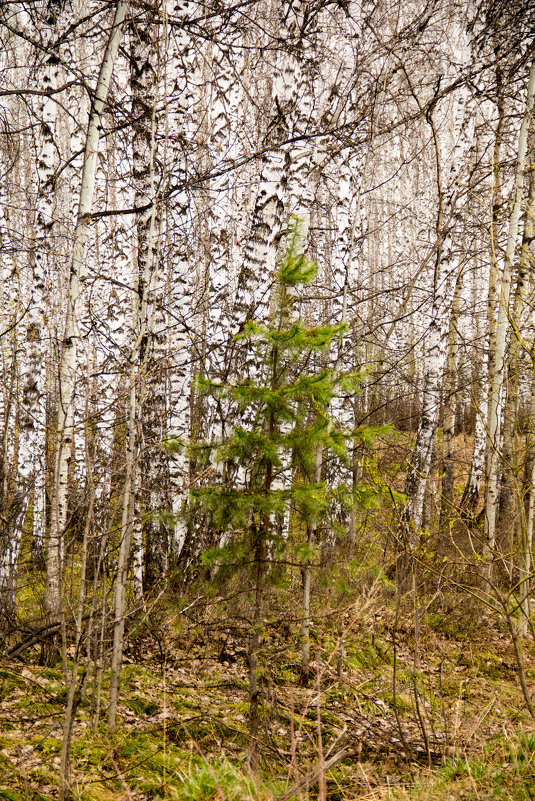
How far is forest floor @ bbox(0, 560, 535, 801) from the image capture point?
3.13 m

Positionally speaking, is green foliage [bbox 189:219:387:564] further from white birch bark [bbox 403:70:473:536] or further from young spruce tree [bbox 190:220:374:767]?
white birch bark [bbox 403:70:473:536]

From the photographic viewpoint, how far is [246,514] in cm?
379

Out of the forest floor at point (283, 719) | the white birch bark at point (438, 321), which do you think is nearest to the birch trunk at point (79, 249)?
the forest floor at point (283, 719)

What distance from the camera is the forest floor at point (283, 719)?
3.13 meters

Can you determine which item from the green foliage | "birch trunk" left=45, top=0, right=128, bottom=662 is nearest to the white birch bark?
the green foliage

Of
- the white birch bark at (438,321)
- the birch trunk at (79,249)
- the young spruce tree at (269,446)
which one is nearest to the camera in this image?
the young spruce tree at (269,446)

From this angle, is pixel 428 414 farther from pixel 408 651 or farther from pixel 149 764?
pixel 149 764

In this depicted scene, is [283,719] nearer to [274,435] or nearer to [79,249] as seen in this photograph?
[274,435]

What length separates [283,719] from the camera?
168 inches

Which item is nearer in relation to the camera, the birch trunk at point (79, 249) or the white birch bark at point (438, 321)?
the birch trunk at point (79, 249)

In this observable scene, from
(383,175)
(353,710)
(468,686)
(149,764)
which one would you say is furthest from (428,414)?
(383,175)

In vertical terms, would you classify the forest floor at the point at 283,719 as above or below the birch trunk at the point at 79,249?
below

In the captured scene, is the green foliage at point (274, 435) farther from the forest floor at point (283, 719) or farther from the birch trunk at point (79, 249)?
the birch trunk at point (79, 249)

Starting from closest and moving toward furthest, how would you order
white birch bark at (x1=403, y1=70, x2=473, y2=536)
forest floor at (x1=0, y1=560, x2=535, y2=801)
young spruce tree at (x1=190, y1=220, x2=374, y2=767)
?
forest floor at (x1=0, y1=560, x2=535, y2=801), young spruce tree at (x1=190, y1=220, x2=374, y2=767), white birch bark at (x1=403, y1=70, x2=473, y2=536)
